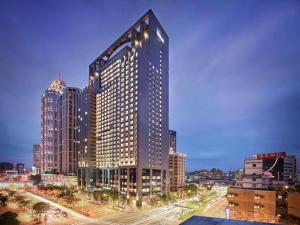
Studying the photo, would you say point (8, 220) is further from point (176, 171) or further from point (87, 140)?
point (176, 171)

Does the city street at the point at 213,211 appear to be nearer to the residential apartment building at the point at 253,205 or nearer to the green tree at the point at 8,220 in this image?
the residential apartment building at the point at 253,205

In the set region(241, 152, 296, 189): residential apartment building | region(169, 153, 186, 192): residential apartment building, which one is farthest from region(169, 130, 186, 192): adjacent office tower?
region(241, 152, 296, 189): residential apartment building

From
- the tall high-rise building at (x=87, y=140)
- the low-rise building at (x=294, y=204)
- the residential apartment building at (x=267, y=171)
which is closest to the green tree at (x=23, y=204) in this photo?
the tall high-rise building at (x=87, y=140)

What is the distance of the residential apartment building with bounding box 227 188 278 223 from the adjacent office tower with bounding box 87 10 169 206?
56467mm

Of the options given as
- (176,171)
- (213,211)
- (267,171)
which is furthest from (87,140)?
(267,171)

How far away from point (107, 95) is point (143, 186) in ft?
230

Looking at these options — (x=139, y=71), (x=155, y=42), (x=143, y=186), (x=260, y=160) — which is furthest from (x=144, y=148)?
(x=155, y=42)

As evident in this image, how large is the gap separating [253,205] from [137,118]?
7358cm

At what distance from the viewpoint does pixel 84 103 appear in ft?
551

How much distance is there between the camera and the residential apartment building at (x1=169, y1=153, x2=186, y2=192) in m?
167

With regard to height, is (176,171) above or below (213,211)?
below

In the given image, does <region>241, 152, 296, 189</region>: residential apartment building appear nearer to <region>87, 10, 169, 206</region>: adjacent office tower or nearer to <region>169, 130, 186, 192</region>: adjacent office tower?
<region>87, 10, 169, 206</region>: adjacent office tower

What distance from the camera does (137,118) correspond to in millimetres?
122562

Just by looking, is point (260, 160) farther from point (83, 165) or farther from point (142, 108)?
point (83, 165)
